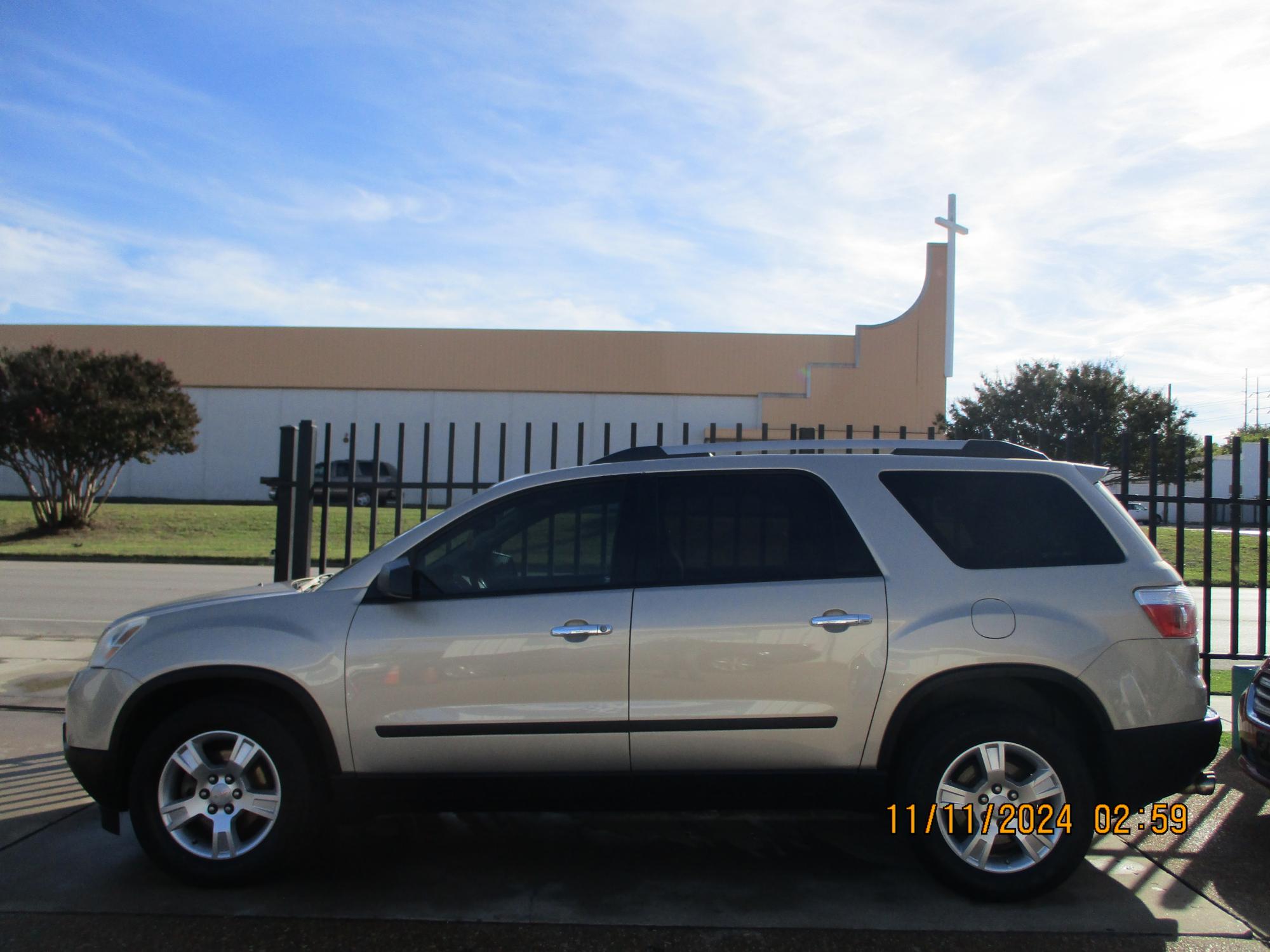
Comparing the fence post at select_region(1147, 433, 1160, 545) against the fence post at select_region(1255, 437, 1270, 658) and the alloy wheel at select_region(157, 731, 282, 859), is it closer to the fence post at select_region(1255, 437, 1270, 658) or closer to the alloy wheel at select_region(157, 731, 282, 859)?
the fence post at select_region(1255, 437, 1270, 658)

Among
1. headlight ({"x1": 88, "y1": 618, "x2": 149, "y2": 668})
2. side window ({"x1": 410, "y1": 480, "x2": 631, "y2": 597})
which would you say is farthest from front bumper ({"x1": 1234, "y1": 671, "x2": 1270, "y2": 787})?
headlight ({"x1": 88, "y1": 618, "x2": 149, "y2": 668})

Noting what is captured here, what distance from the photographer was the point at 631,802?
4223mm

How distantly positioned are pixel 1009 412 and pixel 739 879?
90.9 ft

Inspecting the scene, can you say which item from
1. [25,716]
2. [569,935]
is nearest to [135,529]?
[25,716]

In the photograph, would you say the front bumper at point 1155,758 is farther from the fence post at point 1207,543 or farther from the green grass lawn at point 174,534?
the green grass lawn at point 174,534

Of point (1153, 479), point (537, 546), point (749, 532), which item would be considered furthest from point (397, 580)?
point (1153, 479)

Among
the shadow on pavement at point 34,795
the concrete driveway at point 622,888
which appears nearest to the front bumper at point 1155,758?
the concrete driveway at point 622,888

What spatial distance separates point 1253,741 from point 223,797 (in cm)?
489

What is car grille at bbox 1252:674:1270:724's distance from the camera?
16.3ft

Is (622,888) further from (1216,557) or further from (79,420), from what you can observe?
(79,420)

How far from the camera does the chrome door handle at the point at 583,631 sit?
417 centimetres

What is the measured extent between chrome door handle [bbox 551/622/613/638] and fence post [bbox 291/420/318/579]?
→ 13.1ft

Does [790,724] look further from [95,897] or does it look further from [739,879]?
[95,897]

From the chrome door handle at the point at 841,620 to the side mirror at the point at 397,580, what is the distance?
1.70 metres
